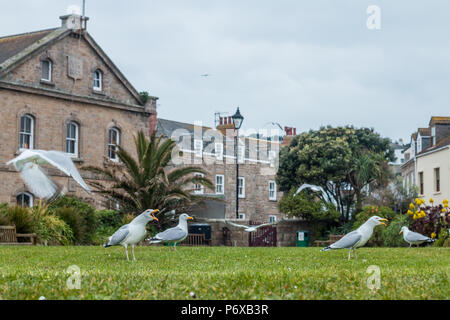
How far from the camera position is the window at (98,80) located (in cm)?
4000

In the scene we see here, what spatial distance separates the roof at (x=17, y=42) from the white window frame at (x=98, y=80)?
3.49 meters

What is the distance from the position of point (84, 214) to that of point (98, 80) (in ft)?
51.0

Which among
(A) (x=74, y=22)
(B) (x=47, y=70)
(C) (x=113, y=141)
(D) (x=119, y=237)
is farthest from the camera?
(C) (x=113, y=141)

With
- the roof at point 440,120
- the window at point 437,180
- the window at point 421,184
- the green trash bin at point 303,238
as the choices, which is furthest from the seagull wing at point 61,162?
the roof at point 440,120

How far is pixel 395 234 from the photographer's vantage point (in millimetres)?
25422

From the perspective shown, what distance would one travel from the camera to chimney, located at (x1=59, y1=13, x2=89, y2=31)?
124 feet

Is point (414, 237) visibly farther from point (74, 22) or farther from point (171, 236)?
point (74, 22)

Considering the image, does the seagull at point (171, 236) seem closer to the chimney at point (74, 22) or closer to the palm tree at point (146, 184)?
the palm tree at point (146, 184)

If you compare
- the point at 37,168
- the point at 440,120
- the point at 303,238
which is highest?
the point at 440,120

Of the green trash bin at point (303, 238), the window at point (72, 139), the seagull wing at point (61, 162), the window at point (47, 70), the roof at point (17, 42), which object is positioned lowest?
the green trash bin at point (303, 238)

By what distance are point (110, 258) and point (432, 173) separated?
35.2 m

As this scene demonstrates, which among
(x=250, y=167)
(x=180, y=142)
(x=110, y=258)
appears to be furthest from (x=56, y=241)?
(x=250, y=167)

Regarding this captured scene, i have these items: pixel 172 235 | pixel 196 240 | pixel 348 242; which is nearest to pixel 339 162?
pixel 196 240

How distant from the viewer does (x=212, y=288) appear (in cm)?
660
